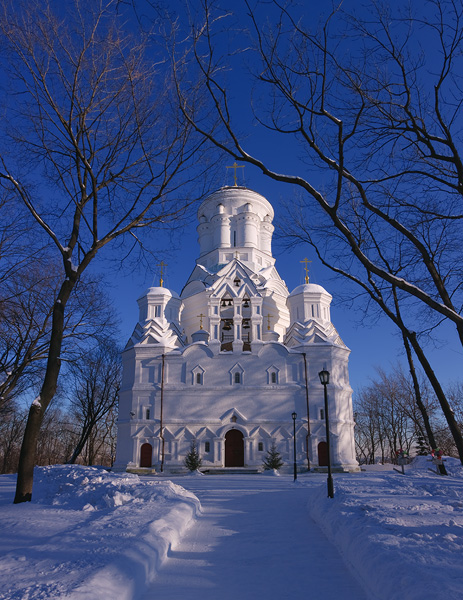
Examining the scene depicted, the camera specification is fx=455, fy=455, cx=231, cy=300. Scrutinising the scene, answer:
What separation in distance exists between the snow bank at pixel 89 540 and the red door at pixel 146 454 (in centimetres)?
1893

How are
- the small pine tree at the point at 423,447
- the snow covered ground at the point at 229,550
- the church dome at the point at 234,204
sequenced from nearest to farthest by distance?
the snow covered ground at the point at 229,550, the small pine tree at the point at 423,447, the church dome at the point at 234,204

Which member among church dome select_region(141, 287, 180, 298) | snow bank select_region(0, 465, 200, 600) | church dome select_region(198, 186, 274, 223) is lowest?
snow bank select_region(0, 465, 200, 600)

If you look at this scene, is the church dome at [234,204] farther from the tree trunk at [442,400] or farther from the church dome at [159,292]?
the tree trunk at [442,400]

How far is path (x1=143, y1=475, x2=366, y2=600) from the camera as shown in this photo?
474 centimetres

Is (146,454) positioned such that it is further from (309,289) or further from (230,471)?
(309,289)

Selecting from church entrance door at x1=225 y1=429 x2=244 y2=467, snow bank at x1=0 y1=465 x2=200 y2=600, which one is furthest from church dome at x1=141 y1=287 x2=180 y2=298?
snow bank at x1=0 y1=465 x2=200 y2=600

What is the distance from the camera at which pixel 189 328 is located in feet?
119

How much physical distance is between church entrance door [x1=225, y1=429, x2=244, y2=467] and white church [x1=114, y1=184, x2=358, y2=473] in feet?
0.21

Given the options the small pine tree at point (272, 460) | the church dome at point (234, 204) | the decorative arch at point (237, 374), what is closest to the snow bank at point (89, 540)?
the small pine tree at point (272, 460)

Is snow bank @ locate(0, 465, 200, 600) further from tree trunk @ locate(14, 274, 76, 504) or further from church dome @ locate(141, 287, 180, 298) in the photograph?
church dome @ locate(141, 287, 180, 298)

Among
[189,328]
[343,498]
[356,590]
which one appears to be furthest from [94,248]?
[189,328]

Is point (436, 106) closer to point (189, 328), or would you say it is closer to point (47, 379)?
point (47, 379)

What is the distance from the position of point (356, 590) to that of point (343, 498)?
508 cm

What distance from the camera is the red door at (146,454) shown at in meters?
29.6
